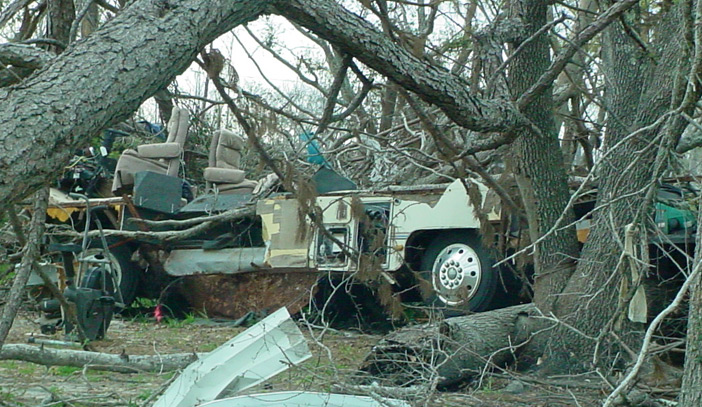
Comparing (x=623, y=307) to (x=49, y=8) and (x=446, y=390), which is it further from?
(x=49, y=8)

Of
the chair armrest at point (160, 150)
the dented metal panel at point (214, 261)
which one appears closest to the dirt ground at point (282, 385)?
the dented metal panel at point (214, 261)

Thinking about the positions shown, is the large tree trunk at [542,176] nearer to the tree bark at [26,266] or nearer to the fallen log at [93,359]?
the fallen log at [93,359]

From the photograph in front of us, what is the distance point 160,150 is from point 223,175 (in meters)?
0.79

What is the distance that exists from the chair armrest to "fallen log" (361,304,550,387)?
517cm

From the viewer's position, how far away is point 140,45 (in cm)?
330

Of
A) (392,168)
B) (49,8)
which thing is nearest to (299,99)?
(392,168)

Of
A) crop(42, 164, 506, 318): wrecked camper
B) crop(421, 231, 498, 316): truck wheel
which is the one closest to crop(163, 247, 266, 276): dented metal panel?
crop(42, 164, 506, 318): wrecked camper

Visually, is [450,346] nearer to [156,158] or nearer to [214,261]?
[214,261]

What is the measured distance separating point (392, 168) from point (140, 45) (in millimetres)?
6327

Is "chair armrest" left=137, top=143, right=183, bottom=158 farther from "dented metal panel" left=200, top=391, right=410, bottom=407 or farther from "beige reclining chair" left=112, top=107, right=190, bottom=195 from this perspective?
"dented metal panel" left=200, top=391, right=410, bottom=407

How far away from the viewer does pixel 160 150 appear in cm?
1010

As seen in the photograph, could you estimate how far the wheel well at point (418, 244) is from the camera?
7887 millimetres

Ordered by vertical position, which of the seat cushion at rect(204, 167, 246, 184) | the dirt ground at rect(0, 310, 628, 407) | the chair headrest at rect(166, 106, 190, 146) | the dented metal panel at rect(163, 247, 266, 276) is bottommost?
the dirt ground at rect(0, 310, 628, 407)

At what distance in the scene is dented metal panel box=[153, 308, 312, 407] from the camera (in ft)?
14.8
